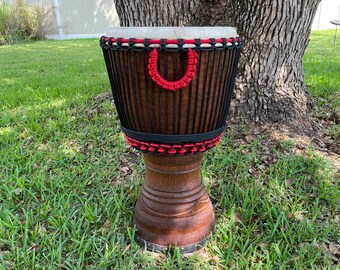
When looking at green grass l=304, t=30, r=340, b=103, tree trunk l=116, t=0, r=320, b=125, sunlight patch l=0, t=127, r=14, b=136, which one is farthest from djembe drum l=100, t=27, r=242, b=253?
green grass l=304, t=30, r=340, b=103

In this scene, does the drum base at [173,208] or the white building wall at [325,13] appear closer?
the drum base at [173,208]

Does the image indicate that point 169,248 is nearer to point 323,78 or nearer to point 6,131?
point 6,131

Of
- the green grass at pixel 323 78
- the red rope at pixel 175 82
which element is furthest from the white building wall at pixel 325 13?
the red rope at pixel 175 82

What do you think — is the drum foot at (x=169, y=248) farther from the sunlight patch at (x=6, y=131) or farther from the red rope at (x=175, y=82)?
the sunlight patch at (x=6, y=131)

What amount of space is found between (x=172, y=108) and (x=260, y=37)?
1.30 metres

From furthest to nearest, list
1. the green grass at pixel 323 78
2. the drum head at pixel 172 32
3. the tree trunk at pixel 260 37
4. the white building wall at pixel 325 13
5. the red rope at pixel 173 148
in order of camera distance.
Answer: the white building wall at pixel 325 13, the green grass at pixel 323 78, the tree trunk at pixel 260 37, the red rope at pixel 173 148, the drum head at pixel 172 32

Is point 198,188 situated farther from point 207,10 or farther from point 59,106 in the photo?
point 59,106

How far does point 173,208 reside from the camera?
156 centimetres

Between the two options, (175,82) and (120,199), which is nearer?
(175,82)

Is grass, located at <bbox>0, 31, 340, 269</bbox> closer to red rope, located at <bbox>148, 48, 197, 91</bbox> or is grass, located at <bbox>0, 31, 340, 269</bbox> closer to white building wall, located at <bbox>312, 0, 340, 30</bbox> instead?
red rope, located at <bbox>148, 48, 197, 91</bbox>

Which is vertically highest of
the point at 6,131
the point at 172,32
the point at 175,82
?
the point at 172,32

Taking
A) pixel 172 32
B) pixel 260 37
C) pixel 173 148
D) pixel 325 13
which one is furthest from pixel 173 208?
pixel 325 13

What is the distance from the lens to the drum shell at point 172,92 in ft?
4.16

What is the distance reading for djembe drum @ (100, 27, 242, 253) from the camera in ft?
4.06
